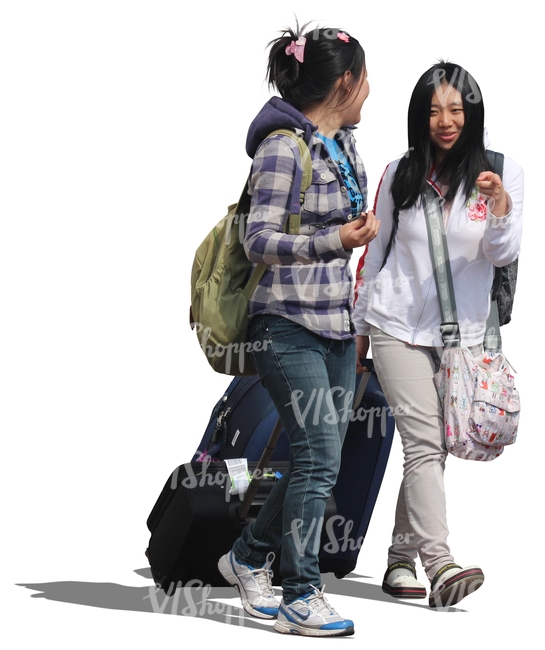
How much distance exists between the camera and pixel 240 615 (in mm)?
4453

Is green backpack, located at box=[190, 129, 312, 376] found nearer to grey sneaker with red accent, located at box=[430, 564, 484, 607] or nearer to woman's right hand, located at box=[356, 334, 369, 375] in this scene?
woman's right hand, located at box=[356, 334, 369, 375]

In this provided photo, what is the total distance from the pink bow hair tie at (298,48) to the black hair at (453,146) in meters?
0.61

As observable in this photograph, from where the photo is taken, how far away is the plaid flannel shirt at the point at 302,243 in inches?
156

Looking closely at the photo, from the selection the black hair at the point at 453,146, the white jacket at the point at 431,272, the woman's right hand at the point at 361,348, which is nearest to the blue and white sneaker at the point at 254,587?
the woman's right hand at the point at 361,348

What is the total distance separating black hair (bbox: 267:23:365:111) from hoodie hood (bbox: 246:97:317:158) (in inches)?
2.4

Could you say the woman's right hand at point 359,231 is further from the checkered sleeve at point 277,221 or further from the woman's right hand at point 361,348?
the woman's right hand at point 361,348

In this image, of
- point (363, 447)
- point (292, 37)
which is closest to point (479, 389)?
point (363, 447)

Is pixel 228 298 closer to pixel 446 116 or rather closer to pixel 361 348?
pixel 361 348

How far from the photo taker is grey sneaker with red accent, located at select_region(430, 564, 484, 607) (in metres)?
4.42

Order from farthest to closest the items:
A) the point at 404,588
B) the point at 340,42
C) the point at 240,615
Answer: the point at 404,588 < the point at 240,615 < the point at 340,42

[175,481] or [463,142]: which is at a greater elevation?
[463,142]

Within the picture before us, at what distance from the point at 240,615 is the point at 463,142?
1.81 metres

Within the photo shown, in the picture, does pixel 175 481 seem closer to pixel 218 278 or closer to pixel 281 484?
pixel 281 484

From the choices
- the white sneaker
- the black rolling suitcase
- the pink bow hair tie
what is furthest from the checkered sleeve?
the white sneaker
